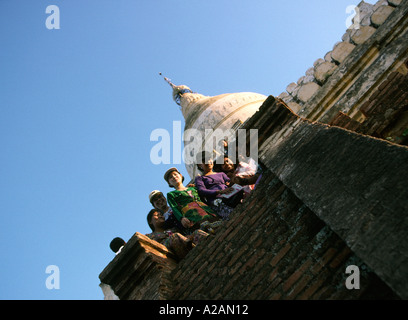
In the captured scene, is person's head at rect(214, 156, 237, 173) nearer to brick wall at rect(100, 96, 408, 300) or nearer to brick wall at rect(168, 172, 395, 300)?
brick wall at rect(100, 96, 408, 300)

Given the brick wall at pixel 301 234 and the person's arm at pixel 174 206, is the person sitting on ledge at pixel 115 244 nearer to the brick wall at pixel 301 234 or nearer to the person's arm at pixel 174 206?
the person's arm at pixel 174 206

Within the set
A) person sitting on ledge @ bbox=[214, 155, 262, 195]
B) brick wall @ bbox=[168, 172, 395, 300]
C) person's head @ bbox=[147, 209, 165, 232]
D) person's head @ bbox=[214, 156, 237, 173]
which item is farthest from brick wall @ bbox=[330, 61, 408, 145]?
person's head @ bbox=[147, 209, 165, 232]

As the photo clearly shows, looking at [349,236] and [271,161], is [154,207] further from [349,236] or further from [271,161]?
[349,236]

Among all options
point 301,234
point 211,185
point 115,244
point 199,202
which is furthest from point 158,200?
point 301,234

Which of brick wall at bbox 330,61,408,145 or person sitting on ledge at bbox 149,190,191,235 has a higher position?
person sitting on ledge at bbox 149,190,191,235

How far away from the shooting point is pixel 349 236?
2.94m

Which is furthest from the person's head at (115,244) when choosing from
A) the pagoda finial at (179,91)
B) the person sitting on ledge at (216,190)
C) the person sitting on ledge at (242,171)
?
the pagoda finial at (179,91)

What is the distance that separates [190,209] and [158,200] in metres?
1.24

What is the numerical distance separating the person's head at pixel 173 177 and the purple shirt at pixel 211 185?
2.21 ft

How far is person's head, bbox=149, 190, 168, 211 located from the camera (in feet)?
24.9

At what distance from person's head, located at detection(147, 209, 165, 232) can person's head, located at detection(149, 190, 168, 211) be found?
0.13 m

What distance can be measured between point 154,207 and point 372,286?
17.1 feet

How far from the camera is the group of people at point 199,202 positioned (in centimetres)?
558
